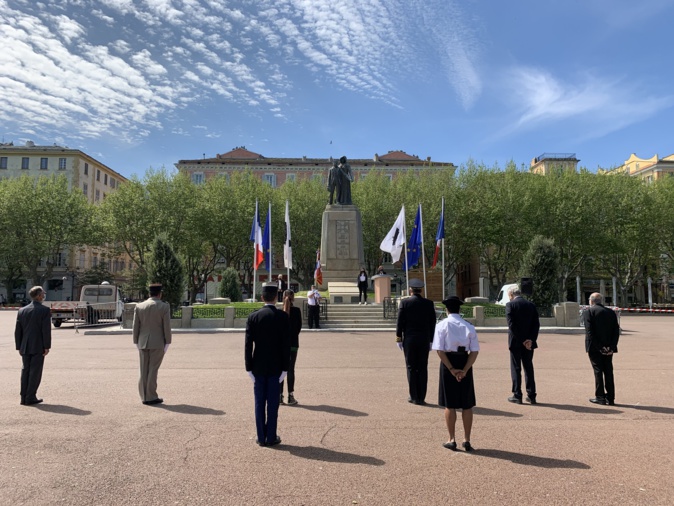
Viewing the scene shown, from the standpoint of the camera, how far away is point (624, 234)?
45219 millimetres

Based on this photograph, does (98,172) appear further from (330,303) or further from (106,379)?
(106,379)

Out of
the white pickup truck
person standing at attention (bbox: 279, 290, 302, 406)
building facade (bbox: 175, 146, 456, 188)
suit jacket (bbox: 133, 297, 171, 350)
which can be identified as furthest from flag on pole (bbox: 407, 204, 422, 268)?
building facade (bbox: 175, 146, 456, 188)

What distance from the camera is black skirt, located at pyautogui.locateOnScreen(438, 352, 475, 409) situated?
17.3 ft

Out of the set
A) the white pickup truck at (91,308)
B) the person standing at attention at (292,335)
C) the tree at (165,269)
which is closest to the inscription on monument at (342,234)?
the tree at (165,269)

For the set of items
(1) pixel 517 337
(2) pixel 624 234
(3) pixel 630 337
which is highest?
(2) pixel 624 234

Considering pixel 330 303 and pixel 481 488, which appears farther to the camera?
pixel 330 303

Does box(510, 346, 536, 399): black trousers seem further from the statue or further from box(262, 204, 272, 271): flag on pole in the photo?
the statue

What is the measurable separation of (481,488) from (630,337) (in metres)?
18.0

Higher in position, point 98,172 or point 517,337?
point 98,172

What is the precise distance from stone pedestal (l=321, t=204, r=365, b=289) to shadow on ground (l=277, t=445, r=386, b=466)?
24966mm

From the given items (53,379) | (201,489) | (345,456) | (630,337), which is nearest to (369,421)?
(345,456)

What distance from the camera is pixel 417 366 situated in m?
7.77

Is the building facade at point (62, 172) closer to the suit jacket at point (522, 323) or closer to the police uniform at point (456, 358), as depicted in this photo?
the suit jacket at point (522, 323)

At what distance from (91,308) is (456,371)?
23.7 m
